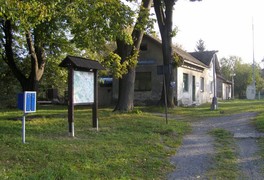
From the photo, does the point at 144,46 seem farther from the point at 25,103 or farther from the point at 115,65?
the point at 25,103

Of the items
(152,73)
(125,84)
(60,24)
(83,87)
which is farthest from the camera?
(152,73)

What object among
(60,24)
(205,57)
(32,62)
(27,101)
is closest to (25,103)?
(27,101)

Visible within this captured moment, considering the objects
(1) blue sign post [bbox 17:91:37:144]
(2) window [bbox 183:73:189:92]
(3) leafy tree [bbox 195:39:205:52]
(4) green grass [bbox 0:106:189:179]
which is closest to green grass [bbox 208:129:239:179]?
(4) green grass [bbox 0:106:189:179]

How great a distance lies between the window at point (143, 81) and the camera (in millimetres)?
29000

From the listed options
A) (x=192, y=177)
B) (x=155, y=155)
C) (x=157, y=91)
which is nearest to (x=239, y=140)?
(x=155, y=155)

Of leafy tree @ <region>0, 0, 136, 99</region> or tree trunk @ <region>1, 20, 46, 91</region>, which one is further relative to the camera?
tree trunk @ <region>1, 20, 46, 91</region>

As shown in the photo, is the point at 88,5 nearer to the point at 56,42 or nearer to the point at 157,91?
the point at 56,42

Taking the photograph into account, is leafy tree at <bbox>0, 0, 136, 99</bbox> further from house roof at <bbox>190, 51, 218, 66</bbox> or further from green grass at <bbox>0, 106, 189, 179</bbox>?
house roof at <bbox>190, 51, 218, 66</bbox>

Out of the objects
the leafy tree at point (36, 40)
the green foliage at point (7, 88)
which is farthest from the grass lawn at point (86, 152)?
the green foliage at point (7, 88)

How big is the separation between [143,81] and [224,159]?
20519mm

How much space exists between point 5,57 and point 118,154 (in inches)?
682

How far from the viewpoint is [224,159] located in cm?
892

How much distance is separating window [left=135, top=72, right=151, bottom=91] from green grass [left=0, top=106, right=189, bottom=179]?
53.0ft

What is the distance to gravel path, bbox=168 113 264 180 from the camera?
25.2ft
